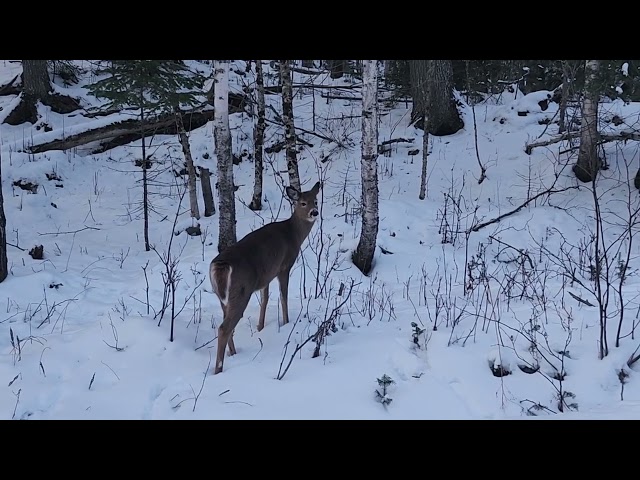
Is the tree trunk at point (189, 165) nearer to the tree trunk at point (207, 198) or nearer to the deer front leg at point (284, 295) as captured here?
the tree trunk at point (207, 198)

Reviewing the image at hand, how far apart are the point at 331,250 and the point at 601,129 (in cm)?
790

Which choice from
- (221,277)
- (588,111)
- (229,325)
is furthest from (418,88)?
(229,325)

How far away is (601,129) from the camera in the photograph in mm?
12703

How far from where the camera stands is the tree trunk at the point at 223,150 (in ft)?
27.0

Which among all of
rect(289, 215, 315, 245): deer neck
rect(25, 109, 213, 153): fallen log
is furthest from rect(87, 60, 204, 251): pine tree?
rect(289, 215, 315, 245): deer neck

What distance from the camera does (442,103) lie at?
48.8 feet

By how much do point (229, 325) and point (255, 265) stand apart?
0.71m

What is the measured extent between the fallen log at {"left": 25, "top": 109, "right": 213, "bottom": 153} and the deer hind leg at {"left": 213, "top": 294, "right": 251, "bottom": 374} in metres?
10.1

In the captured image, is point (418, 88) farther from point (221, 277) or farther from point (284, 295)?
point (221, 277)

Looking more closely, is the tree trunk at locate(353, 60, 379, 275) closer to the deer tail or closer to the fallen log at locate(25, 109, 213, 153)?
the deer tail

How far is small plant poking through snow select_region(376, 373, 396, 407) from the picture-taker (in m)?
3.76

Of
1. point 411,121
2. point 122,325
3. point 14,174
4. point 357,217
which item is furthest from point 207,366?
point 411,121

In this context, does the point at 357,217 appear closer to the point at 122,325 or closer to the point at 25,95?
the point at 122,325
